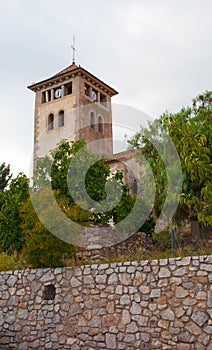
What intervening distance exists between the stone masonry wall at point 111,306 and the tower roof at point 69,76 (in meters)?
20.2

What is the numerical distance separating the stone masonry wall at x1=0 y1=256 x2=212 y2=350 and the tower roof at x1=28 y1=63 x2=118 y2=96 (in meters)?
20.2

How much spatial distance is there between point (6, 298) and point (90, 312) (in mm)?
2865

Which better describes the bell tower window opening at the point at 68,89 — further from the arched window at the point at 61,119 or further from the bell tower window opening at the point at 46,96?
the bell tower window opening at the point at 46,96

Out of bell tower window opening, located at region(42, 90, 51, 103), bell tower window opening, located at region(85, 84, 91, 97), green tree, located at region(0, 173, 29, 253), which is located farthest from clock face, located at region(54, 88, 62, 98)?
green tree, located at region(0, 173, 29, 253)

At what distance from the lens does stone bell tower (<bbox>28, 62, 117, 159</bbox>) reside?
27.6 meters

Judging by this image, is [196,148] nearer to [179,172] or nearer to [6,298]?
[179,172]

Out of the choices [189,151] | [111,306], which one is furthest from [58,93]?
[111,306]

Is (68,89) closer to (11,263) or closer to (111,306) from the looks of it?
(11,263)

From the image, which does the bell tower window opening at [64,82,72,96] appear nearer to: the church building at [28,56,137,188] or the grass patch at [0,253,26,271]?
the church building at [28,56,137,188]

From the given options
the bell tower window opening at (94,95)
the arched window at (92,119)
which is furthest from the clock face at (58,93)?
the arched window at (92,119)

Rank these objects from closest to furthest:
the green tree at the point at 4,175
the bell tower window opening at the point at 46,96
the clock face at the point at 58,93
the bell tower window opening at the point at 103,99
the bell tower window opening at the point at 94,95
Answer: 1. the green tree at the point at 4,175
2. the clock face at the point at 58,93
3. the bell tower window opening at the point at 46,96
4. the bell tower window opening at the point at 94,95
5. the bell tower window opening at the point at 103,99

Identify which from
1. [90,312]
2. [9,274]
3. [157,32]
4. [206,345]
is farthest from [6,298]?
[157,32]

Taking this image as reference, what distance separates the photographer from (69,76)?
93.5 feet

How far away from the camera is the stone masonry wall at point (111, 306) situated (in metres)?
7.74
